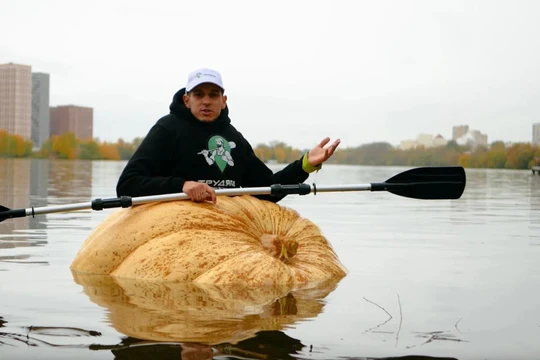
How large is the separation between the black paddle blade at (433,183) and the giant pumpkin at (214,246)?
46.5 inches

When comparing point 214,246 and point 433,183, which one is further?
point 433,183

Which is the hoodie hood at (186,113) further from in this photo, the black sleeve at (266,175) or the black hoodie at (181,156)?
the black sleeve at (266,175)

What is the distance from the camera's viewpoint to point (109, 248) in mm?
7934

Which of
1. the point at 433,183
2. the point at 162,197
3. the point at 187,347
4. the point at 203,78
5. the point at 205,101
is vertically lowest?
the point at 187,347

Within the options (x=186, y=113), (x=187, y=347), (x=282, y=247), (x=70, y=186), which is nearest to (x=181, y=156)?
(x=186, y=113)

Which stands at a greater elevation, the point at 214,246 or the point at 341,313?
the point at 214,246

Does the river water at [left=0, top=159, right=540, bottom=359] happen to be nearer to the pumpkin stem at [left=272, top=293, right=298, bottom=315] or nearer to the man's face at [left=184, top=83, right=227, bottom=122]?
the pumpkin stem at [left=272, top=293, right=298, bottom=315]

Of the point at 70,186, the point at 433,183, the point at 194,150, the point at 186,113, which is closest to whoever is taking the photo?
the point at 194,150

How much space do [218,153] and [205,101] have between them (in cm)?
47

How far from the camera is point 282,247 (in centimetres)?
762

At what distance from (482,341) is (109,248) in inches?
146

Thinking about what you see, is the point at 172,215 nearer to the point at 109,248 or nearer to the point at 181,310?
the point at 109,248

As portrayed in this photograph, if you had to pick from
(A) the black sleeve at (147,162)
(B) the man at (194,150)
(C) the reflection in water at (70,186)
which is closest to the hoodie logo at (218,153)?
(B) the man at (194,150)

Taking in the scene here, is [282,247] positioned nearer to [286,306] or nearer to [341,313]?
[286,306]
